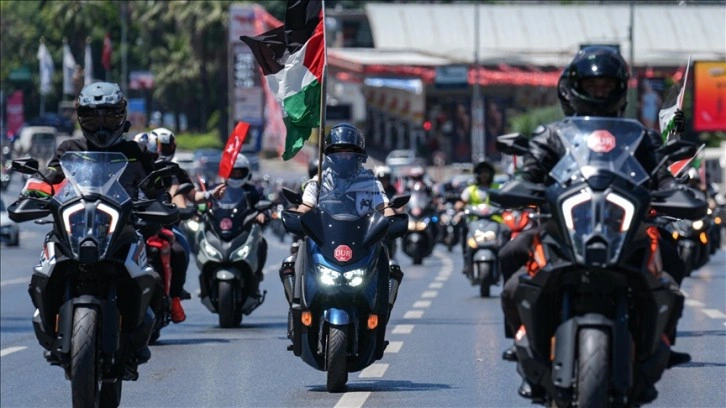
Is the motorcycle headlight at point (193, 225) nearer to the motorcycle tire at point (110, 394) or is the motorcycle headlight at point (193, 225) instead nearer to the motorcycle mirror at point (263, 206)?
the motorcycle mirror at point (263, 206)

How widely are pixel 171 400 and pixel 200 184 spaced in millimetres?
6926

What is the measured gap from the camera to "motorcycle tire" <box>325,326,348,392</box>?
11336 mm

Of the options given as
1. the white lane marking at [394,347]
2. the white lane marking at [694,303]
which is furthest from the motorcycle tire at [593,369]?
the white lane marking at [694,303]

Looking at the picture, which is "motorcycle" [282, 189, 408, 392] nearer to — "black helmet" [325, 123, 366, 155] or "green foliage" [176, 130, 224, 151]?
"black helmet" [325, 123, 366, 155]

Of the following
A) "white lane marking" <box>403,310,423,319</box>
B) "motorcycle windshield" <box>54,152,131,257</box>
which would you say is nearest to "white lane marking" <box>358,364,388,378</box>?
"motorcycle windshield" <box>54,152,131,257</box>

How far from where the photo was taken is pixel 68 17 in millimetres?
37875

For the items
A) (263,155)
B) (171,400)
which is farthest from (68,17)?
(263,155)

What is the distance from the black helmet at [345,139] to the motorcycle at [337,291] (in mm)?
488

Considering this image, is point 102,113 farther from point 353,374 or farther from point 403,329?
point 403,329

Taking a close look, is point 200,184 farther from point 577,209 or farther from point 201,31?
point 201,31

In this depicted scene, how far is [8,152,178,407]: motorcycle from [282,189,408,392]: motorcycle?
206cm

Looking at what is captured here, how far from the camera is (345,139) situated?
12.0 meters

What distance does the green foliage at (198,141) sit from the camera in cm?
9962

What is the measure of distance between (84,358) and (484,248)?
1461cm
